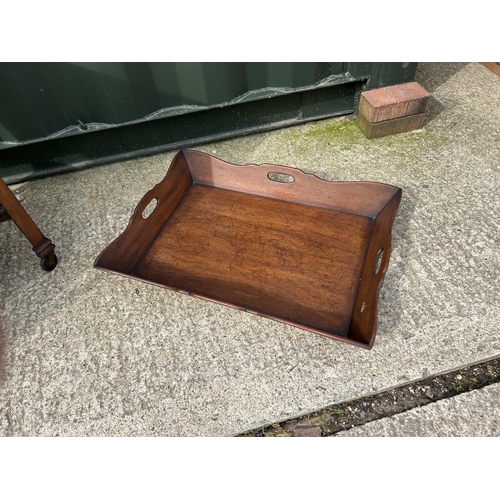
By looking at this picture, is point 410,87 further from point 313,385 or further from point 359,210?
point 313,385

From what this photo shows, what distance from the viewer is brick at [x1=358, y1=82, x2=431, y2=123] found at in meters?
2.29

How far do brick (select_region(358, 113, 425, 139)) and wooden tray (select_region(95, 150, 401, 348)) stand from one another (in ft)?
2.47

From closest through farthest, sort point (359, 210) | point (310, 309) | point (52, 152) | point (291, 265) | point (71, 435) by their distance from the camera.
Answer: point (71, 435) < point (310, 309) < point (291, 265) < point (359, 210) < point (52, 152)

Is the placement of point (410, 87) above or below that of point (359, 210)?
above

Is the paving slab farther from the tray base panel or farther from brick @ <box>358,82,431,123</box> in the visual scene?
brick @ <box>358,82,431,123</box>

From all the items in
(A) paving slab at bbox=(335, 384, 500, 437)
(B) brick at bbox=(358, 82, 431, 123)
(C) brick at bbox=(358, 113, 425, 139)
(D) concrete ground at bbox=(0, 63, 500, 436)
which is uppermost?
(B) brick at bbox=(358, 82, 431, 123)

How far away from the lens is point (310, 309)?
5.04ft

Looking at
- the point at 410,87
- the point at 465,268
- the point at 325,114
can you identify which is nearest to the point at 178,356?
the point at 465,268

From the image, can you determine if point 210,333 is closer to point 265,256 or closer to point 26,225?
point 265,256

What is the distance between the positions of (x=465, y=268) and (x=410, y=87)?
123 centimetres

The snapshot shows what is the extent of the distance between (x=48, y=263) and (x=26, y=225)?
0.22 metres

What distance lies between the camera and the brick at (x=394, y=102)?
7.53 feet

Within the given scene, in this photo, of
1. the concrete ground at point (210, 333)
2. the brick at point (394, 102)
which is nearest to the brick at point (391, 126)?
the brick at point (394, 102)

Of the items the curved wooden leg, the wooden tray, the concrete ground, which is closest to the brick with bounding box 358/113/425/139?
the concrete ground
